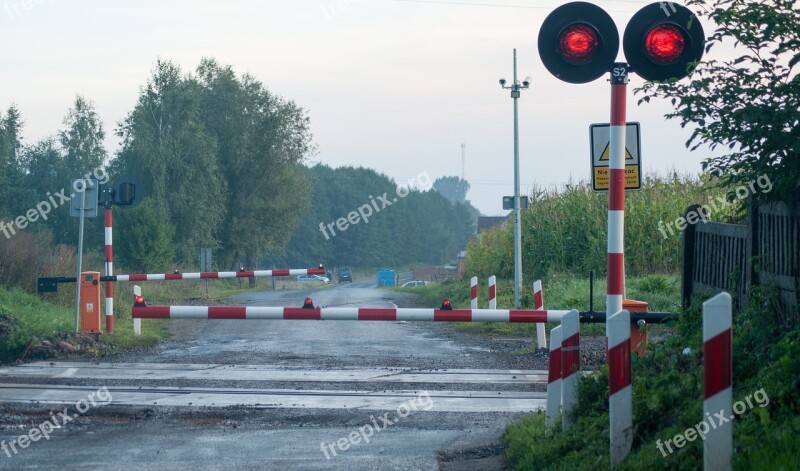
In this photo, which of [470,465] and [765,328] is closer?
[765,328]

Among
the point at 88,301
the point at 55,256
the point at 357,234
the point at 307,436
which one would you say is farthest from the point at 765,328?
the point at 357,234

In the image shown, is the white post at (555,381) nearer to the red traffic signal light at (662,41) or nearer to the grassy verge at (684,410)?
the grassy verge at (684,410)

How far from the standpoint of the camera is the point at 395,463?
22.9ft

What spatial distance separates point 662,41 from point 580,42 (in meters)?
0.58

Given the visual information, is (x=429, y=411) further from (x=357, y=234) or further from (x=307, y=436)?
(x=357, y=234)

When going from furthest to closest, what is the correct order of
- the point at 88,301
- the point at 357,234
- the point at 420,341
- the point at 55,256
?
A: the point at 357,234, the point at 55,256, the point at 420,341, the point at 88,301

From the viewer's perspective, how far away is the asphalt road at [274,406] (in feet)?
23.8

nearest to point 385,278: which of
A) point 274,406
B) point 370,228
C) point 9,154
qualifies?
point 9,154

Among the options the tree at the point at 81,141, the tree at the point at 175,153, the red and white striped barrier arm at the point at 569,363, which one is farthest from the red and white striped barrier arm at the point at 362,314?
the tree at the point at 81,141

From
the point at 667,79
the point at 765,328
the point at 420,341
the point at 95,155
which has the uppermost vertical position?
the point at 95,155

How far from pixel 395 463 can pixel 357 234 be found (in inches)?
5085

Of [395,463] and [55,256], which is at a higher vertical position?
[55,256]

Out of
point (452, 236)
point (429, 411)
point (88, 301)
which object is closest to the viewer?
point (429, 411)

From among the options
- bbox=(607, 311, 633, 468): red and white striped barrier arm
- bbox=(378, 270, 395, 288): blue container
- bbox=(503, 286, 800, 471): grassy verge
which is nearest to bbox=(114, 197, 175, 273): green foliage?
bbox=(503, 286, 800, 471): grassy verge
